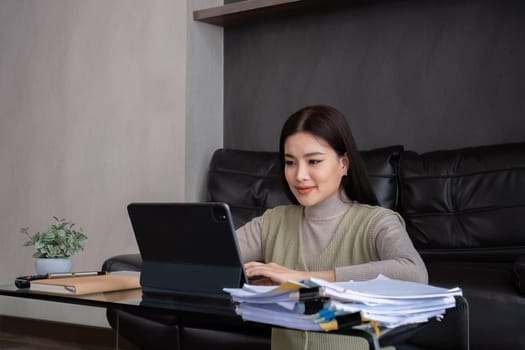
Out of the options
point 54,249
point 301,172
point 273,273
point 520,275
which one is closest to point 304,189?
point 301,172

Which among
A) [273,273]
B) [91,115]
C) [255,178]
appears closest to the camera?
[273,273]

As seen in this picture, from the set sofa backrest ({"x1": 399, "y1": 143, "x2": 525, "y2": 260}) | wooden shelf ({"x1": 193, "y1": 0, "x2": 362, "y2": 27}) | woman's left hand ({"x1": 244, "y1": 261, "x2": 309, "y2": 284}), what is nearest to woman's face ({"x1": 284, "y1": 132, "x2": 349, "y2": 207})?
woman's left hand ({"x1": 244, "y1": 261, "x2": 309, "y2": 284})

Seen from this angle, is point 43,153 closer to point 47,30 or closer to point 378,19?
point 47,30

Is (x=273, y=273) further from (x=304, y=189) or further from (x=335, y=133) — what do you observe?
(x=335, y=133)

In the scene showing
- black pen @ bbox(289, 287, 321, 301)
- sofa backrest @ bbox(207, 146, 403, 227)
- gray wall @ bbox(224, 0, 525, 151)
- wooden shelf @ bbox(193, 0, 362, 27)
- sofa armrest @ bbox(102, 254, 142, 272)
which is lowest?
sofa armrest @ bbox(102, 254, 142, 272)

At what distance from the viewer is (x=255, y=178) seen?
10.2 feet

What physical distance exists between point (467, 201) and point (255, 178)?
926mm

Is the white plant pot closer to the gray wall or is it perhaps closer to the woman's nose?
the woman's nose

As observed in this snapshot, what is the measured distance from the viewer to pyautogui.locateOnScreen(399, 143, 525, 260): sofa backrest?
2.50 meters

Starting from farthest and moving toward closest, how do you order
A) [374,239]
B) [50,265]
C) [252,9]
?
[252,9], [50,265], [374,239]

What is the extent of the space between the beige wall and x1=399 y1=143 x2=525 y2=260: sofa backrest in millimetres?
1198

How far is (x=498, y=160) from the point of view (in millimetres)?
2600

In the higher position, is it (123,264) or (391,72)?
(391,72)

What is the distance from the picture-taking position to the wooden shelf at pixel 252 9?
328cm
